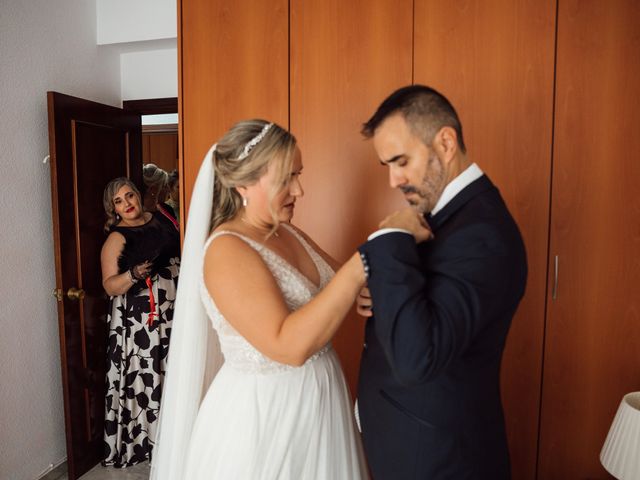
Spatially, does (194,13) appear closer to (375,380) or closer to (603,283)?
(375,380)

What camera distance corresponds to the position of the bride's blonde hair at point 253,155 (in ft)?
4.53

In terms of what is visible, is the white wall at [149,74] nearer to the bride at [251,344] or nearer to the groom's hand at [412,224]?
the bride at [251,344]

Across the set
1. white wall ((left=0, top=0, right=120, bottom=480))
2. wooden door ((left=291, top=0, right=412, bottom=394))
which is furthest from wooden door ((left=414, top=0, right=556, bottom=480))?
white wall ((left=0, top=0, right=120, bottom=480))

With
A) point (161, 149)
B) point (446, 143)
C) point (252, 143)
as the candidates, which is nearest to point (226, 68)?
point (252, 143)

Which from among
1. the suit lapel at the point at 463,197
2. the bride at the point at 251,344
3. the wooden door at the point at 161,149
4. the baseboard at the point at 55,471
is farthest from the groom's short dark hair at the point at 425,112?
the wooden door at the point at 161,149

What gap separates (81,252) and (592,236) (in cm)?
262

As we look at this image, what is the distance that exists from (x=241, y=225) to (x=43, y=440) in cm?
223

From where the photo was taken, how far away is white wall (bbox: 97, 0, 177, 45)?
306 cm

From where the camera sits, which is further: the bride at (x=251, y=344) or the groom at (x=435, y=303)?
the bride at (x=251, y=344)

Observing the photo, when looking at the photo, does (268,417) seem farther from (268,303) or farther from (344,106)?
(344,106)

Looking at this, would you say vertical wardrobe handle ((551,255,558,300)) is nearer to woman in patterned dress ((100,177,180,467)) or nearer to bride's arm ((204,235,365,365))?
→ bride's arm ((204,235,365,365))

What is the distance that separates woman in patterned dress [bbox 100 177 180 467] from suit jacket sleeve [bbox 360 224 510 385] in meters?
2.28

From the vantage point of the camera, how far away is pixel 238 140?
139cm

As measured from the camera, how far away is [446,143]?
1152 millimetres
